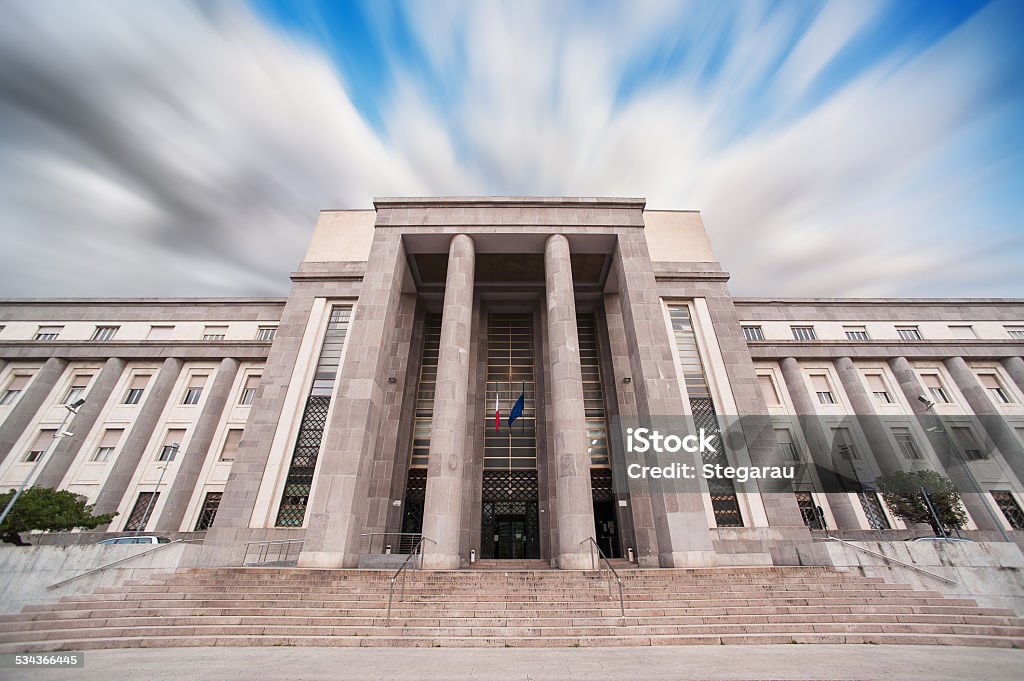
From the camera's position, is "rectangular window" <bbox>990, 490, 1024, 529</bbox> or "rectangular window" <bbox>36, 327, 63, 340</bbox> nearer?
"rectangular window" <bbox>990, 490, 1024, 529</bbox>

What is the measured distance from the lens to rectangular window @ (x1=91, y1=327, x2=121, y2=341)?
25.4m

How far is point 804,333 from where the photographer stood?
24.6m

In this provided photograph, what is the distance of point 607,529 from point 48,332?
35525 millimetres

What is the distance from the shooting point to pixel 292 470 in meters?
18.2

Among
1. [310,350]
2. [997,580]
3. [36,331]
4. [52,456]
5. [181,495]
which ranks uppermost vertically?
[36,331]

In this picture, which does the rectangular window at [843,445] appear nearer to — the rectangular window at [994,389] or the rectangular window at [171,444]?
the rectangular window at [994,389]

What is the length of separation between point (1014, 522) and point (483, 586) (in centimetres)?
2774

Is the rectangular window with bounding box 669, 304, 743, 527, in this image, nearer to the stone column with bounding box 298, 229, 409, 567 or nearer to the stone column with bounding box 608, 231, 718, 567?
the stone column with bounding box 608, 231, 718, 567

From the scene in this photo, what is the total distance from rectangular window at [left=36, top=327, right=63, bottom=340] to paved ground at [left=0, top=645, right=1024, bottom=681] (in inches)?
1131

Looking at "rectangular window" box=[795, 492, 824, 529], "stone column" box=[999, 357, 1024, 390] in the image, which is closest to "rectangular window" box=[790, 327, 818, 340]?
"rectangular window" box=[795, 492, 824, 529]

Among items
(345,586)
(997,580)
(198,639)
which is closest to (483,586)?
(345,586)

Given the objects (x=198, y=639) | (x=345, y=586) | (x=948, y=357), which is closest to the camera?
(x=198, y=639)

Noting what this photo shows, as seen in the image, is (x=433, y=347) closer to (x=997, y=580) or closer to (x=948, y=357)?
(x=997, y=580)

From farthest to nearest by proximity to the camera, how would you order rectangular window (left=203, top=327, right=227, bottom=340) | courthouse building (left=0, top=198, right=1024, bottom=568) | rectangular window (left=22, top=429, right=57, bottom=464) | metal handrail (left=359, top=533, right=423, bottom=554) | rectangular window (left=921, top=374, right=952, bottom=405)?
1. rectangular window (left=203, top=327, right=227, bottom=340)
2. rectangular window (left=921, top=374, right=952, bottom=405)
3. rectangular window (left=22, top=429, right=57, bottom=464)
4. metal handrail (left=359, top=533, right=423, bottom=554)
5. courthouse building (left=0, top=198, right=1024, bottom=568)
